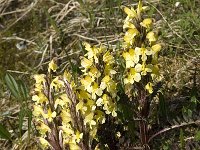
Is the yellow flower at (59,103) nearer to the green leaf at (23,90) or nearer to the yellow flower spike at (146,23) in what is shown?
the yellow flower spike at (146,23)

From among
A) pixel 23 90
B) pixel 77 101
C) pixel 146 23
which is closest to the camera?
pixel 77 101

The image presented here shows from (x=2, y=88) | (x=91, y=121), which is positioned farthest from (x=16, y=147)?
(x=91, y=121)

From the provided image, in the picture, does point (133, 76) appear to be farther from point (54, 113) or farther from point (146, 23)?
point (54, 113)

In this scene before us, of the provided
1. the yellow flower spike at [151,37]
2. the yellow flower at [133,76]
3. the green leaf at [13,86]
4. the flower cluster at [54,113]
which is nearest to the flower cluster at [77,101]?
the flower cluster at [54,113]

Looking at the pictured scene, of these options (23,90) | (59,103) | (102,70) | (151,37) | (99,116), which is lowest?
(23,90)

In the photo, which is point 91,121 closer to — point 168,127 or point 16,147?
point 168,127

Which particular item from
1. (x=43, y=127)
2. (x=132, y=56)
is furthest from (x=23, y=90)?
(x=132, y=56)

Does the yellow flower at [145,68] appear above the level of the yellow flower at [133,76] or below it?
above
